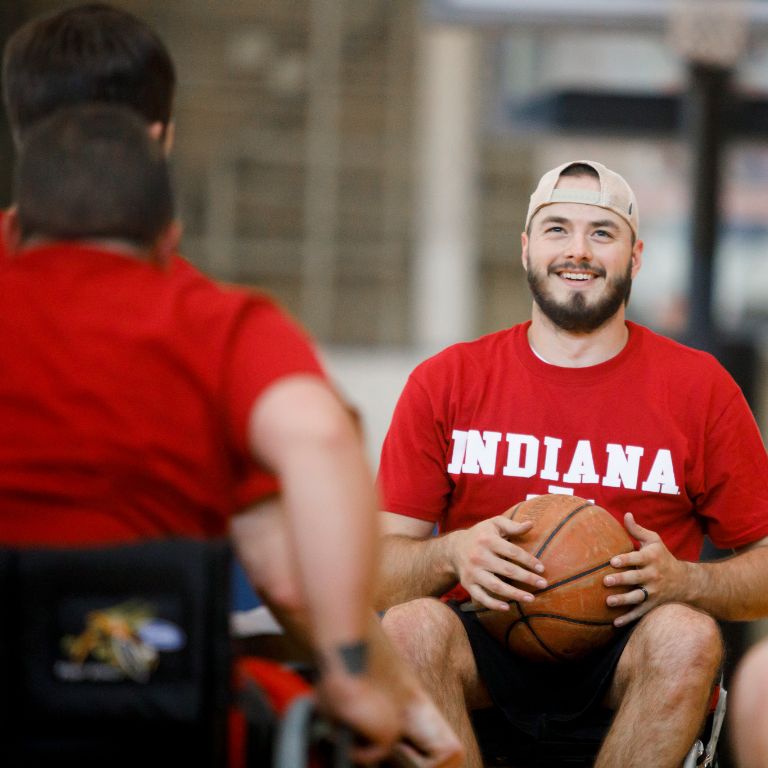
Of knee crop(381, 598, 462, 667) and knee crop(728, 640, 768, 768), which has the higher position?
knee crop(728, 640, 768, 768)

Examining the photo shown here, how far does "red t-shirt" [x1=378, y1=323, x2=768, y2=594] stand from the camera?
2.94 m

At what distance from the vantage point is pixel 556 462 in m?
2.96

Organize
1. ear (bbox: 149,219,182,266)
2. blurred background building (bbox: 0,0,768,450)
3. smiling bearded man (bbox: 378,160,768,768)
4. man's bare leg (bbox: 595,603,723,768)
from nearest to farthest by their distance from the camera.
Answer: ear (bbox: 149,219,182,266), man's bare leg (bbox: 595,603,723,768), smiling bearded man (bbox: 378,160,768,768), blurred background building (bbox: 0,0,768,450)

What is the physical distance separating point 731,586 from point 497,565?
0.56 meters

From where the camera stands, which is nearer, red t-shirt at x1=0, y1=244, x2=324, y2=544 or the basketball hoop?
red t-shirt at x1=0, y1=244, x2=324, y2=544

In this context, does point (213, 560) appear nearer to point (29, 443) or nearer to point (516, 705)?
point (29, 443)

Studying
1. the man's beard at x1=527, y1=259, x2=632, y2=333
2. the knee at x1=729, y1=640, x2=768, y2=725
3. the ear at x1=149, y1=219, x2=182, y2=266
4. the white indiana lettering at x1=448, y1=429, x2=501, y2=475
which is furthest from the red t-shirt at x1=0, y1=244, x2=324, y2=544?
the man's beard at x1=527, y1=259, x2=632, y2=333

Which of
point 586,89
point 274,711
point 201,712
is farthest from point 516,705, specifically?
point 586,89

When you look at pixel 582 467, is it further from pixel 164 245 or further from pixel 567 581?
pixel 164 245

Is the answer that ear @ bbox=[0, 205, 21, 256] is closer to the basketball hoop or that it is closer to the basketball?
the basketball

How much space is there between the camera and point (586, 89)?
7641mm

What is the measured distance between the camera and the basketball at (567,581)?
265 cm

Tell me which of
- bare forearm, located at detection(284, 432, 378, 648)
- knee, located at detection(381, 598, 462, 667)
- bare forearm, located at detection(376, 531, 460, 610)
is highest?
bare forearm, located at detection(284, 432, 378, 648)

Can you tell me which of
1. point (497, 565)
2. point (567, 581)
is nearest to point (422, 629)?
point (497, 565)
